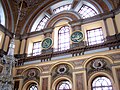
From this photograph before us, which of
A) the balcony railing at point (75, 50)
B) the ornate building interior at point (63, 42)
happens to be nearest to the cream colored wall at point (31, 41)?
the ornate building interior at point (63, 42)

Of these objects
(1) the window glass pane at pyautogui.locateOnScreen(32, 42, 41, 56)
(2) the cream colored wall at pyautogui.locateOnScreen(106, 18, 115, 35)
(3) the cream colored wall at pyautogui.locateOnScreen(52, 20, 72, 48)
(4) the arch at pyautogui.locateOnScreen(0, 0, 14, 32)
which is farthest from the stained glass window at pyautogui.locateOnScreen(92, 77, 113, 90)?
(4) the arch at pyautogui.locateOnScreen(0, 0, 14, 32)

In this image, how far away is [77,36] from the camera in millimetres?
12008

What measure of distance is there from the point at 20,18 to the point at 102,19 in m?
7.52

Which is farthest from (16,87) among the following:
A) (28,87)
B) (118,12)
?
(118,12)

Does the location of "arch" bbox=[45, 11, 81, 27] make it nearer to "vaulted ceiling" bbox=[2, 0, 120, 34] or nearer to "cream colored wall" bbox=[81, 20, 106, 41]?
"cream colored wall" bbox=[81, 20, 106, 41]

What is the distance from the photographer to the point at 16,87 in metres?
12.1

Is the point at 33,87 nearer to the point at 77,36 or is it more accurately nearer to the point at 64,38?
the point at 64,38

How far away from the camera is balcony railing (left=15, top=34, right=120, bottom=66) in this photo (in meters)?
10.7

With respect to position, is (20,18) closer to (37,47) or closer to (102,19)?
(37,47)

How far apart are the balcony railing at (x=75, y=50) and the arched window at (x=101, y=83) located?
79.6 inches

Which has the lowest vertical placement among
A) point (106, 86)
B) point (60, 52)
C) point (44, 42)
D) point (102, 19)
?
point (106, 86)

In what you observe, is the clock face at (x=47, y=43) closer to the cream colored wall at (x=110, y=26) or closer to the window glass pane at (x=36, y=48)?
the window glass pane at (x=36, y=48)

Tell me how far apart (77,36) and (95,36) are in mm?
1394

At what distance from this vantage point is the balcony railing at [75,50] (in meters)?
10.7
